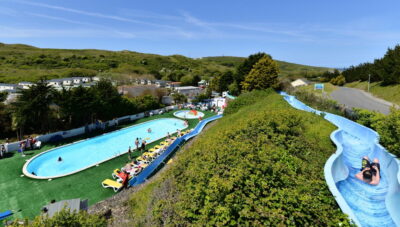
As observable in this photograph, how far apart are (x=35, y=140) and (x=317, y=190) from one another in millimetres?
20718

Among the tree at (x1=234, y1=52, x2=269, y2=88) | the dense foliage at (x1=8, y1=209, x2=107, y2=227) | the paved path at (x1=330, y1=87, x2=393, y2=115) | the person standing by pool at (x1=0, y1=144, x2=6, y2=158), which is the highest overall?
the tree at (x1=234, y1=52, x2=269, y2=88)

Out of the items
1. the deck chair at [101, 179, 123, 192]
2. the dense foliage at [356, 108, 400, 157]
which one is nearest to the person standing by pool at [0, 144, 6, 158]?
the deck chair at [101, 179, 123, 192]

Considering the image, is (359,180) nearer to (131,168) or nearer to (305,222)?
→ (305,222)

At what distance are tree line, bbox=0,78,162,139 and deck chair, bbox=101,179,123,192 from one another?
37.0 feet

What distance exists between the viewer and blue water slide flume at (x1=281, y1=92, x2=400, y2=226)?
5387mm

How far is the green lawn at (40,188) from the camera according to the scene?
945 cm

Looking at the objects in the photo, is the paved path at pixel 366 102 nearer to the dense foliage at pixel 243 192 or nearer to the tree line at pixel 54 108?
the dense foliage at pixel 243 192

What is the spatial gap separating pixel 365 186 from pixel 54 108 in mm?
25097

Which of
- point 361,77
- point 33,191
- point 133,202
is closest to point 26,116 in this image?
point 33,191

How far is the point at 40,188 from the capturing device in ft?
35.5

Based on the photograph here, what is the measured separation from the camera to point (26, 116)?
643 inches

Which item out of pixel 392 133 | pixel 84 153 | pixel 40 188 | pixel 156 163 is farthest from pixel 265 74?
pixel 40 188

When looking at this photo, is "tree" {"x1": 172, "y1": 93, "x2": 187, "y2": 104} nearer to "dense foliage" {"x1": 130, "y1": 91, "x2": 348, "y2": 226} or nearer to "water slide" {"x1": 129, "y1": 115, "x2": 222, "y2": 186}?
"water slide" {"x1": 129, "y1": 115, "x2": 222, "y2": 186}

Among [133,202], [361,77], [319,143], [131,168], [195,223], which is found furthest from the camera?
[361,77]
